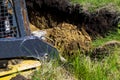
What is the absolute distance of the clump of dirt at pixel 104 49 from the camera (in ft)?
15.7

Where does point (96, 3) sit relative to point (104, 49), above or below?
above

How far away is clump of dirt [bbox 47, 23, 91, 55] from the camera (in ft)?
16.9

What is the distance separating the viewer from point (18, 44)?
11.5ft

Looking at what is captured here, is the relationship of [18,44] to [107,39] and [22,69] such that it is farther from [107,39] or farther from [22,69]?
[107,39]

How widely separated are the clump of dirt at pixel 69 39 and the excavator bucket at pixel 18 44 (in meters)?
1.23

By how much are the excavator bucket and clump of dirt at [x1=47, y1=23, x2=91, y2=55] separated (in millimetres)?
1231

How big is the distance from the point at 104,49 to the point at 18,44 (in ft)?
5.33

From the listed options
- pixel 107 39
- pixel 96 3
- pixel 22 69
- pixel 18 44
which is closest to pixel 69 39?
pixel 107 39

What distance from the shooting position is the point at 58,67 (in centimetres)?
399

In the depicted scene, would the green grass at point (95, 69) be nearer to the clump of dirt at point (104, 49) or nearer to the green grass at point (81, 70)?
the green grass at point (81, 70)

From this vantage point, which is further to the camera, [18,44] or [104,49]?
[104,49]

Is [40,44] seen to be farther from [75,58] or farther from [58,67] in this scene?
[75,58]

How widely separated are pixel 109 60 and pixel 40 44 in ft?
3.21

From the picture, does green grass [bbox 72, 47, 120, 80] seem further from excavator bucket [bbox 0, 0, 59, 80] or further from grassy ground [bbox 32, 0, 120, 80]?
excavator bucket [bbox 0, 0, 59, 80]
